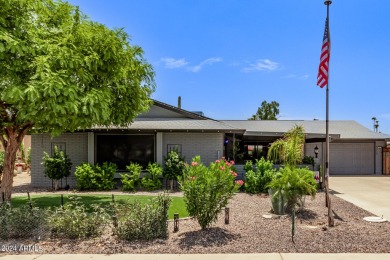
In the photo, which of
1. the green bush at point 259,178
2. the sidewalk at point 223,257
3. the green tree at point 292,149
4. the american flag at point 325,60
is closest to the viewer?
the sidewalk at point 223,257

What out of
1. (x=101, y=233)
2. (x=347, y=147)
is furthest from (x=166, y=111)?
(x=347, y=147)

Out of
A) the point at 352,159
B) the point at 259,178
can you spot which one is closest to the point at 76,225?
the point at 259,178

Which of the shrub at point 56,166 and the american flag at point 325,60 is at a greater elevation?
the american flag at point 325,60

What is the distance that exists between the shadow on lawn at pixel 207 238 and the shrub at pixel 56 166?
1043 centimetres

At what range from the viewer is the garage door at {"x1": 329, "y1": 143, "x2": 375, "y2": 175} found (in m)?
27.3

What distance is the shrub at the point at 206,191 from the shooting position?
7.96 metres

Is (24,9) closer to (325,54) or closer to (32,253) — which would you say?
(32,253)

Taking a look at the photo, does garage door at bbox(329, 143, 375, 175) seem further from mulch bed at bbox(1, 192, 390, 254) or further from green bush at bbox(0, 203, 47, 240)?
green bush at bbox(0, 203, 47, 240)

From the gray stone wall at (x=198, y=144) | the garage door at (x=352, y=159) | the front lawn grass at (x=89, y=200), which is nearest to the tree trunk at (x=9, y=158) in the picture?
the front lawn grass at (x=89, y=200)

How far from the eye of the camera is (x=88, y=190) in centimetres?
1648

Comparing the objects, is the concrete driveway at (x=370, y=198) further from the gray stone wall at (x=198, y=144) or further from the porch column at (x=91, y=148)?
the porch column at (x=91, y=148)

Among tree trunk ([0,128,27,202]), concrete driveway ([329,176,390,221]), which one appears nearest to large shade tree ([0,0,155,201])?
tree trunk ([0,128,27,202])

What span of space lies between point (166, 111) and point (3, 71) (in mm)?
11436

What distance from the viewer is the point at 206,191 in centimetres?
798
